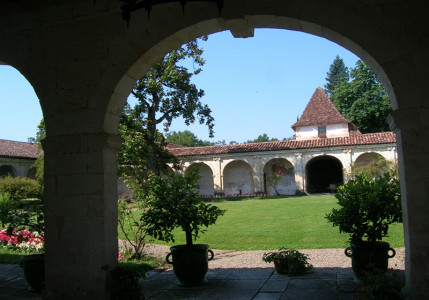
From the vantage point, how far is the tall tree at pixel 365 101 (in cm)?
3294

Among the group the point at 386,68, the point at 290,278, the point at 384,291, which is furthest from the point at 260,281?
the point at 386,68

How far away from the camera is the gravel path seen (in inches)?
252

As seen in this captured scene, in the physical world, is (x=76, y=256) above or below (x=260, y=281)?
above

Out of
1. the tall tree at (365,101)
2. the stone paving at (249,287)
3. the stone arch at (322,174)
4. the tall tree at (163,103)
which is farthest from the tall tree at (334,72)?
the stone paving at (249,287)

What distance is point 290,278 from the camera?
526cm

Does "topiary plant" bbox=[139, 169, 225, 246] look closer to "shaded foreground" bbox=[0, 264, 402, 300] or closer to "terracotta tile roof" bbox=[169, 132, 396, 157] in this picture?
"shaded foreground" bbox=[0, 264, 402, 300]

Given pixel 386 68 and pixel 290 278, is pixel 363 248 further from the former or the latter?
pixel 386 68

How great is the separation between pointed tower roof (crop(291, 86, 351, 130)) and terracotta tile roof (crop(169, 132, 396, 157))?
3.85m

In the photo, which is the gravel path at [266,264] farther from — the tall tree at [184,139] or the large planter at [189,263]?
the tall tree at [184,139]

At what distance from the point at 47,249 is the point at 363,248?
3.96m

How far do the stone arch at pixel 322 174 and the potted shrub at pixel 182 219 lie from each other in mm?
25097

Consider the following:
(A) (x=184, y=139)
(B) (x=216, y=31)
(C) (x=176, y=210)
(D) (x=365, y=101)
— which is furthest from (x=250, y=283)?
(A) (x=184, y=139)

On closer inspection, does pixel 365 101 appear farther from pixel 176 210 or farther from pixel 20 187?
pixel 176 210

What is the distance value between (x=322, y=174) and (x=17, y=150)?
2464 cm
